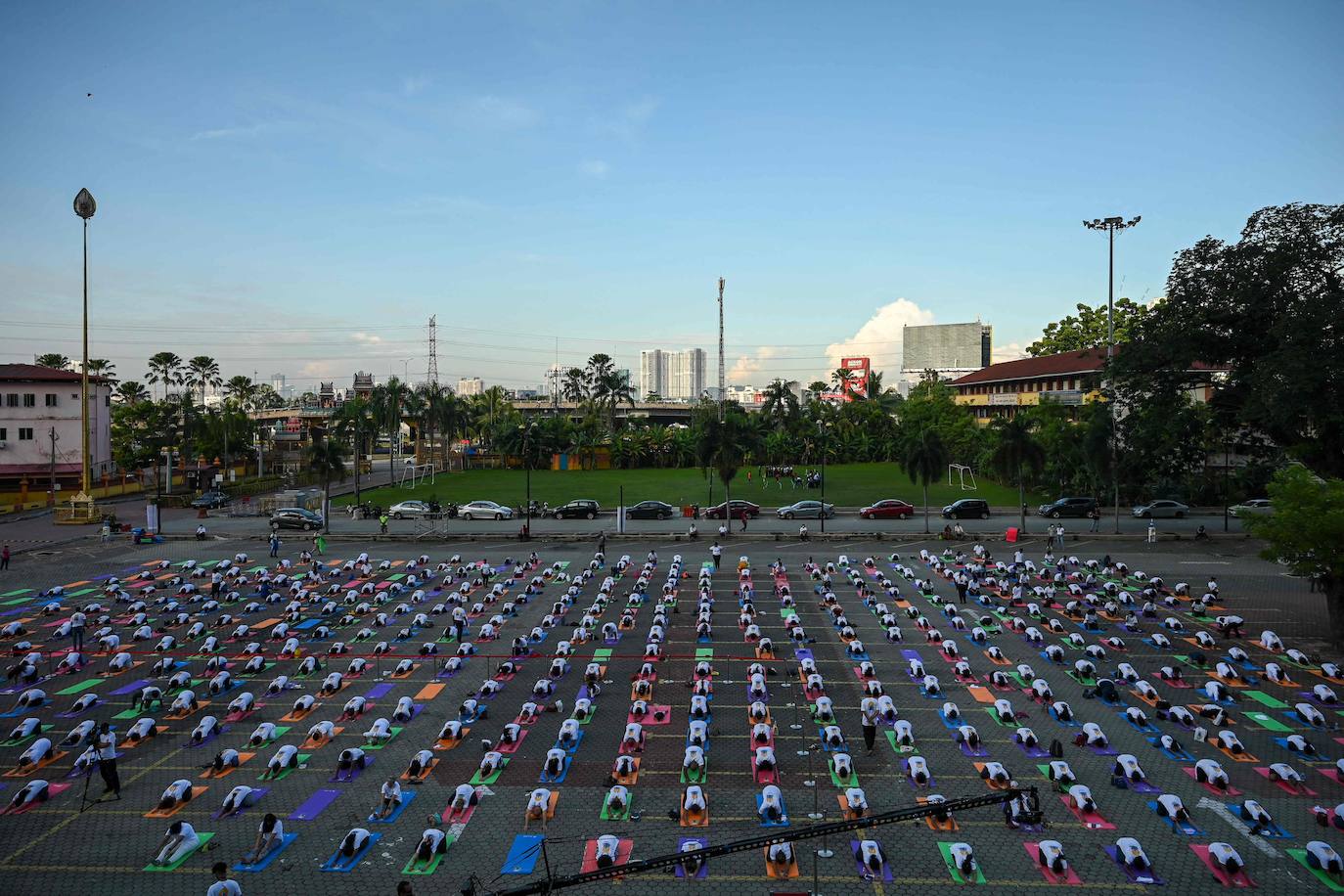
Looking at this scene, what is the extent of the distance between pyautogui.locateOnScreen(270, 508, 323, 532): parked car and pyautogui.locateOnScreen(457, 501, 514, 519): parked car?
959 centimetres

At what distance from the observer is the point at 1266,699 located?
21906mm

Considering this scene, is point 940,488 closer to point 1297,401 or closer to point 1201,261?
point 1201,261

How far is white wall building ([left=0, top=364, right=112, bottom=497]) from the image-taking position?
69375 mm

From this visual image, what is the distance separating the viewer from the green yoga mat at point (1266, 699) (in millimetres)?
21484

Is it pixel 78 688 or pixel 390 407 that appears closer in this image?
pixel 78 688

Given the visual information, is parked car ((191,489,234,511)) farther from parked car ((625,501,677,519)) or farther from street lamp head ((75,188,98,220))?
parked car ((625,501,677,519))

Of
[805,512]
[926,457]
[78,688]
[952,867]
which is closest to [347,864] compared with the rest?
[952,867]

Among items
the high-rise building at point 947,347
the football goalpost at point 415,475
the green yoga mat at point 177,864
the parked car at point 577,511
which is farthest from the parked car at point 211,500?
the high-rise building at point 947,347

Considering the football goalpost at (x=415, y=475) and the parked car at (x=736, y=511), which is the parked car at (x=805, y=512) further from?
the football goalpost at (x=415, y=475)

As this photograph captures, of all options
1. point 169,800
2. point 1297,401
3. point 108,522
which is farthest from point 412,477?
point 1297,401

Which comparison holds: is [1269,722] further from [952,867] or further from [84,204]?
[84,204]

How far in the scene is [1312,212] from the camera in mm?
→ 38312

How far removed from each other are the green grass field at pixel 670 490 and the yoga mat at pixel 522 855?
156ft

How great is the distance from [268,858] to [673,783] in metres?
7.90
